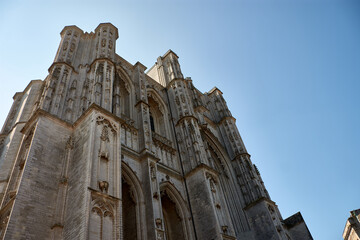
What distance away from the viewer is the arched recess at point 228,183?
1609 centimetres

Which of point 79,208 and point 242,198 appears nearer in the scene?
point 79,208

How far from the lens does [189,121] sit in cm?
1619

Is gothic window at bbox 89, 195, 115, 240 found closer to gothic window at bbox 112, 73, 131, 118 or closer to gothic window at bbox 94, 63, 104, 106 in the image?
gothic window at bbox 94, 63, 104, 106

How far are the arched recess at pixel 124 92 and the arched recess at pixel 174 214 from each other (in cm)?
400

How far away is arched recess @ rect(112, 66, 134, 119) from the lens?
47.3ft

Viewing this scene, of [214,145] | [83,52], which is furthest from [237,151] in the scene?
[83,52]

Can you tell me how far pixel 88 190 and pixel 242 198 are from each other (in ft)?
39.0

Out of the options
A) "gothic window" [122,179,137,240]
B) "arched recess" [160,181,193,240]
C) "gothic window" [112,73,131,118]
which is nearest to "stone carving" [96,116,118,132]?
"gothic window" [122,179,137,240]

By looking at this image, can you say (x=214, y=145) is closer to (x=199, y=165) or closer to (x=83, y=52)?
(x=199, y=165)

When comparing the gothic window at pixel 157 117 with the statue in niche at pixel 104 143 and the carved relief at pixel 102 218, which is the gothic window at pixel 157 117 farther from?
the carved relief at pixel 102 218

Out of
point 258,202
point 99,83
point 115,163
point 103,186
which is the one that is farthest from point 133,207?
point 258,202

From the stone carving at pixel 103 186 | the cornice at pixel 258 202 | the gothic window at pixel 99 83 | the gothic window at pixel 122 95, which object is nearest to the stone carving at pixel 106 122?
the gothic window at pixel 99 83

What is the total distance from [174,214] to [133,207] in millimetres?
2746

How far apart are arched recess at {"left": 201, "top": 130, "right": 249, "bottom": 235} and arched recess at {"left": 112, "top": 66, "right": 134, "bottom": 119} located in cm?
504
